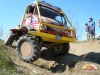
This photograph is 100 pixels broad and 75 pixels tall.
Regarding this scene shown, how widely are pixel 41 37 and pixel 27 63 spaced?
112cm

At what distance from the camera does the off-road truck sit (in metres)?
7.01

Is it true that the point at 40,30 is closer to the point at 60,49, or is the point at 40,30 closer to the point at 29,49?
the point at 29,49

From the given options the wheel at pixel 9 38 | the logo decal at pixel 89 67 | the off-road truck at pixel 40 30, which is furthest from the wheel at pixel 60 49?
the wheel at pixel 9 38

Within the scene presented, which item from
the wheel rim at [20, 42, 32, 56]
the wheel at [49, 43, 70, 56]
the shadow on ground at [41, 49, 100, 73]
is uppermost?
the wheel rim at [20, 42, 32, 56]

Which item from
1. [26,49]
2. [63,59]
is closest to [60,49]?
[63,59]

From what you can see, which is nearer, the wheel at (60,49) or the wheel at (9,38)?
the wheel at (60,49)

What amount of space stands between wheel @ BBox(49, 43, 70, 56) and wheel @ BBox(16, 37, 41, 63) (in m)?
1.85

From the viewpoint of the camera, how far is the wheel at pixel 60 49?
869cm

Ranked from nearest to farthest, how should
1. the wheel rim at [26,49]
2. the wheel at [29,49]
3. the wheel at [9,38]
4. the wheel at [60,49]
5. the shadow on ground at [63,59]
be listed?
the wheel at [29,49], the wheel rim at [26,49], the shadow on ground at [63,59], the wheel at [60,49], the wheel at [9,38]

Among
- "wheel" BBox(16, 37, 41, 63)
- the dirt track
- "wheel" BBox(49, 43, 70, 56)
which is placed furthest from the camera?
"wheel" BBox(49, 43, 70, 56)

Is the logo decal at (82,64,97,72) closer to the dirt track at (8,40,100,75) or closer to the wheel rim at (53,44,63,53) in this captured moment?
the dirt track at (8,40,100,75)

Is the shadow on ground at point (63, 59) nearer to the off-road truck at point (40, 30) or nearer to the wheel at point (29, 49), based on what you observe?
the off-road truck at point (40, 30)

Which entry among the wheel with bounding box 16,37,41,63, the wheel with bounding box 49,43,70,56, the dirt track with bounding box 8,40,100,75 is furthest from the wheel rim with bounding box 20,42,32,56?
the wheel with bounding box 49,43,70,56

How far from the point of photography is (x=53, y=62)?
854cm
